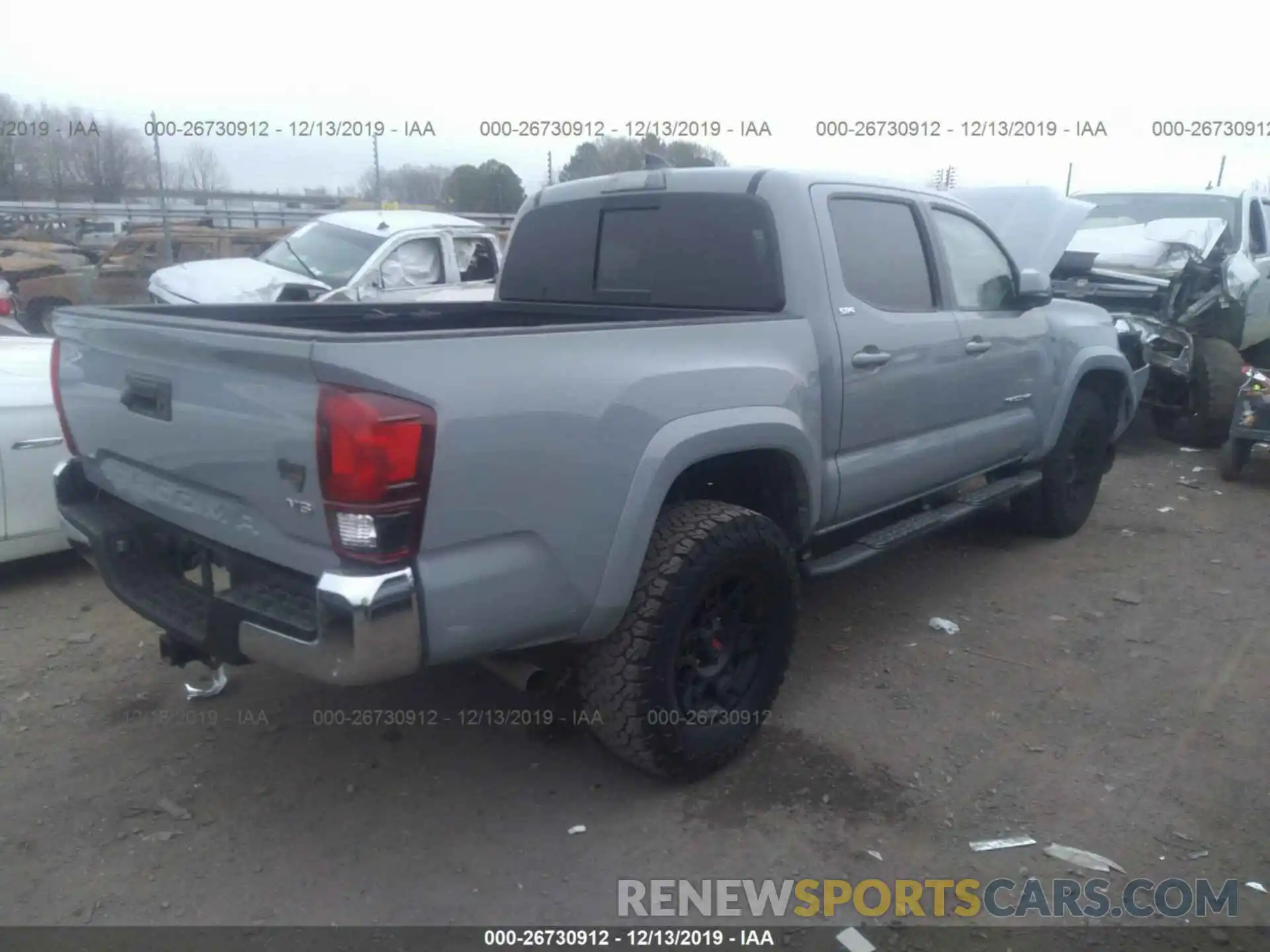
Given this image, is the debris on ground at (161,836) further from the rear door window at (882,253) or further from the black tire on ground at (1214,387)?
the black tire on ground at (1214,387)

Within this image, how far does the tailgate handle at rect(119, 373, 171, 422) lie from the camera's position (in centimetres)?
285

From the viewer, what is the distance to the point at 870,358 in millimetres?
3861

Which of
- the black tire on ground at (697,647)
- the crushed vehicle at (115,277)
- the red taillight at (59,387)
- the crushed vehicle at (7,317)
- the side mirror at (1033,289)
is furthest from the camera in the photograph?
the crushed vehicle at (115,277)

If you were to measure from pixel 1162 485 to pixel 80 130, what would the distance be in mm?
13359

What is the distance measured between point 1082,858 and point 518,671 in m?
1.78

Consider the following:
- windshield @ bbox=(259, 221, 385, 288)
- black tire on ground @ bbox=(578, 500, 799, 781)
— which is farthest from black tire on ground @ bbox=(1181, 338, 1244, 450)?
windshield @ bbox=(259, 221, 385, 288)

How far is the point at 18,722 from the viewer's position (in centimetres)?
369

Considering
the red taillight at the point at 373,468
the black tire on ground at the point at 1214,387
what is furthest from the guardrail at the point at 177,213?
the red taillight at the point at 373,468

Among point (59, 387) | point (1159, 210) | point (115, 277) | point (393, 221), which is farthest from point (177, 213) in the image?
point (59, 387)

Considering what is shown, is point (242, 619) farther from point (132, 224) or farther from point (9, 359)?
point (132, 224)

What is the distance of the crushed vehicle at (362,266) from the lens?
30.2 feet

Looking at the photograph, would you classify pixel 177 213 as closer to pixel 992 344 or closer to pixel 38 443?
pixel 38 443

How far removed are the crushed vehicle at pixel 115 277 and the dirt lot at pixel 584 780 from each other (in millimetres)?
9005

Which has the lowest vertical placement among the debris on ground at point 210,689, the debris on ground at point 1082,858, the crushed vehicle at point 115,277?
the debris on ground at point 1082,858
